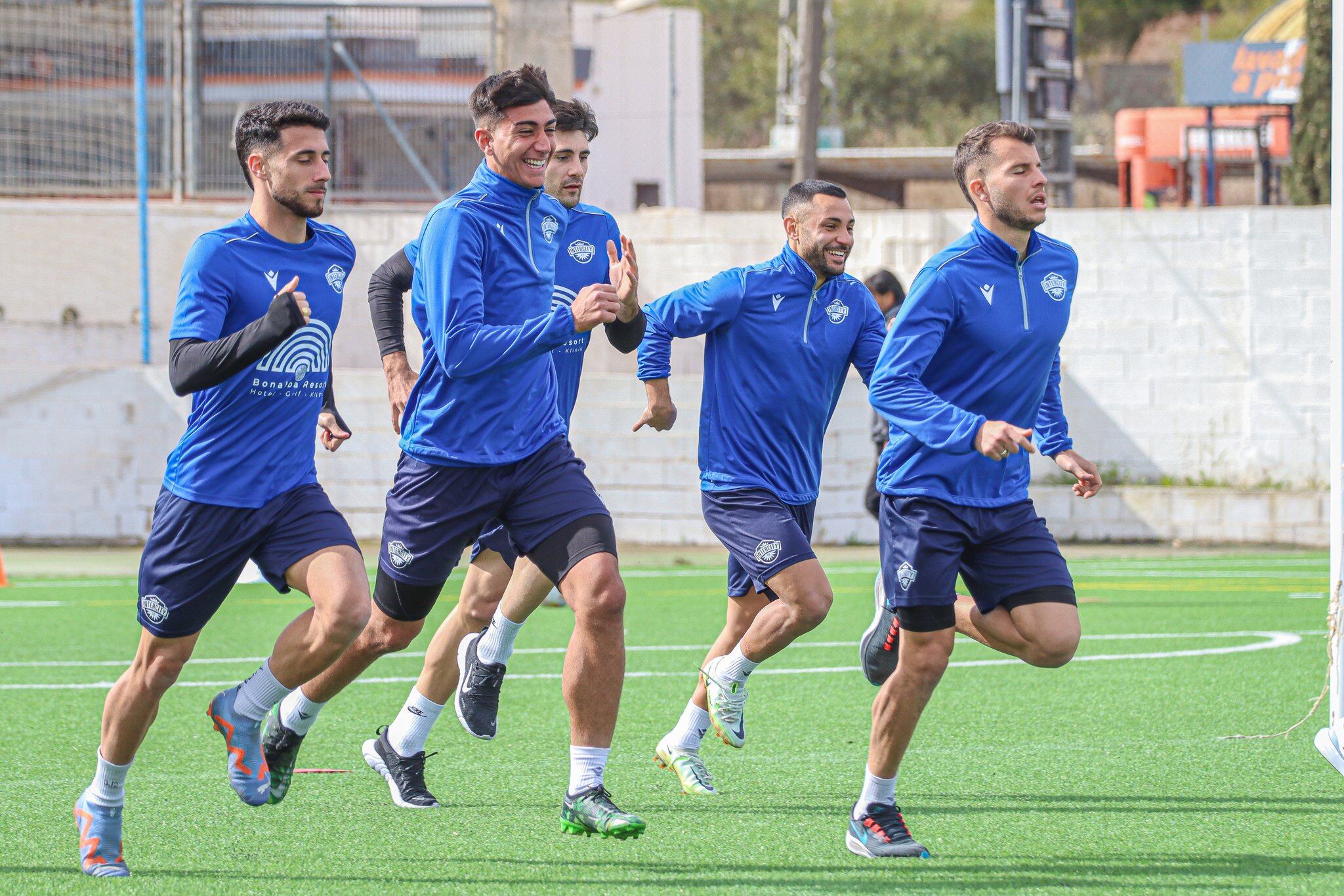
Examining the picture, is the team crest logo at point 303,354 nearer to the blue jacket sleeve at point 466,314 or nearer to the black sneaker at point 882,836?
the blue jacket sleeve at point 466,314

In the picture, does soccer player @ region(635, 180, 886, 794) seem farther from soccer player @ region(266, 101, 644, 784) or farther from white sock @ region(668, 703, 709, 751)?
soccer player @ region(266, 101, 644, 784)

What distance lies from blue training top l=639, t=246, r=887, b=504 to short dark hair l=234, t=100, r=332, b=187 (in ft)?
5.80

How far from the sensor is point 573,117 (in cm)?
668

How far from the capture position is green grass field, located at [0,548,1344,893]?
16.2 feet

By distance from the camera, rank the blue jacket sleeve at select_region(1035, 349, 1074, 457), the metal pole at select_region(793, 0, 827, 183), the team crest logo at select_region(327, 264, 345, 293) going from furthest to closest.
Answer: the metal pole at select_region(793, 0, 827, 183) < the blue jacket sleeve at select_region(1035, 349, 1074, 457) < the team crest logo at select_region(327, 264, 345, 293)

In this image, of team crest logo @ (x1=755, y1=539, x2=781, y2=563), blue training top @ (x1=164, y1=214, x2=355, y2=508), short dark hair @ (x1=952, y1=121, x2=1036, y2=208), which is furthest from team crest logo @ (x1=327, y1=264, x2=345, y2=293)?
short dark hair @ (x1=952, y1=121, x2=1036, y2=208)

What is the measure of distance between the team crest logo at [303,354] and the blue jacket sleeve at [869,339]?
7.24ft

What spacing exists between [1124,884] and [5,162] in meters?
19.2

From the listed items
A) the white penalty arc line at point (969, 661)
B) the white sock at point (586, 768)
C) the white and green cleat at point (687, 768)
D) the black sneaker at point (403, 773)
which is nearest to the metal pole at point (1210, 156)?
the white penalty arc line at point (969, 661)

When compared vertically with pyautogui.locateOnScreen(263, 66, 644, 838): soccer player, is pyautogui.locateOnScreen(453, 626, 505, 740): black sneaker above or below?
below

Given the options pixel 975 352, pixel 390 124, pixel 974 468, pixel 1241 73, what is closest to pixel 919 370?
pixel 975 352

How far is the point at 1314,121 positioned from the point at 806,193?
1852cm

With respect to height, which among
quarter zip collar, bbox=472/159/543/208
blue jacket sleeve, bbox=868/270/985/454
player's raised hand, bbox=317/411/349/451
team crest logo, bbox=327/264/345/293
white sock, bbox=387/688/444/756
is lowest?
white sock, bbox=387/688/444/756

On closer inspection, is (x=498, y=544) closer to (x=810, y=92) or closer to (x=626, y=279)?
(x=626, y=279)
